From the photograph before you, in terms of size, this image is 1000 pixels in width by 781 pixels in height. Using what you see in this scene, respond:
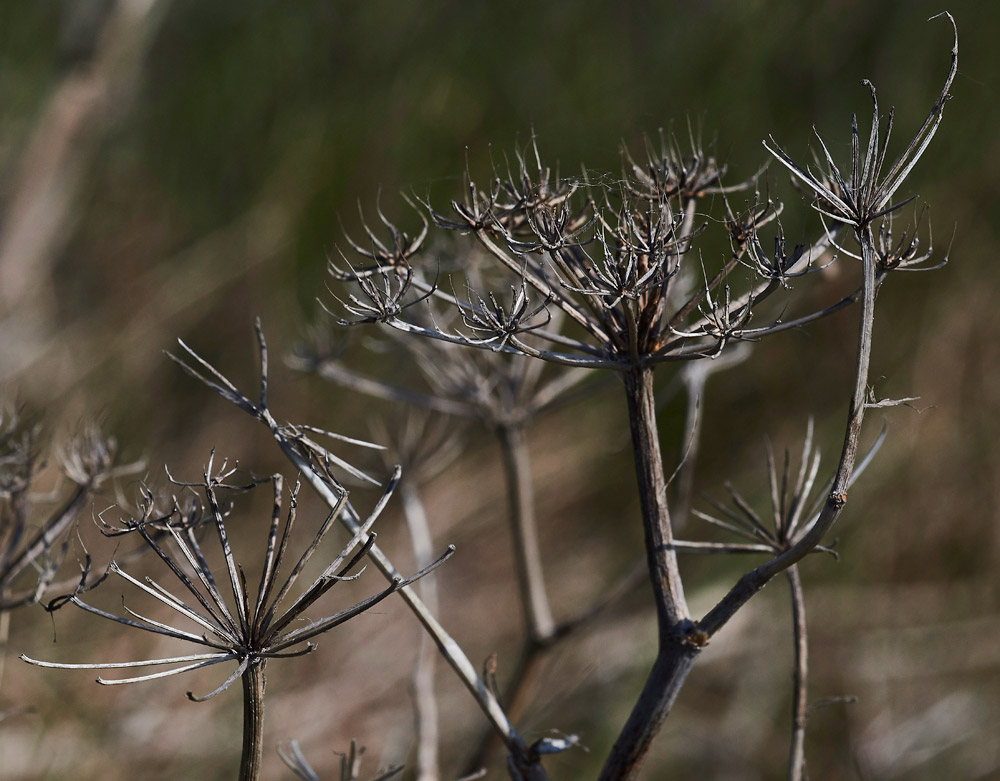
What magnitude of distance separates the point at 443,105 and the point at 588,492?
1.41m

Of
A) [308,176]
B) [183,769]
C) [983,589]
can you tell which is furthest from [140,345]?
[983,589]

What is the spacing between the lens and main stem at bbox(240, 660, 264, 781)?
0.55m

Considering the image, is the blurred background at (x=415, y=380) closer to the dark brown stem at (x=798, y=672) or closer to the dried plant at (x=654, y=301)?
the dark brown stem at (x=798, y=672)

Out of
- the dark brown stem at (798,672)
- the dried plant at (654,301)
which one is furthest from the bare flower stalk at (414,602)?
the dark brown stem at (798,672)

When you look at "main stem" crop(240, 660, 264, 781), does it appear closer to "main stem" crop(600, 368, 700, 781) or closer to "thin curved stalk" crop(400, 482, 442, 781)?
"main stem" crop(600, 368, 700, 781)

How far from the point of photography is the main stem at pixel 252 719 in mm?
549

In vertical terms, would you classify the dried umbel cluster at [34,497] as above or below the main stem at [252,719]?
above

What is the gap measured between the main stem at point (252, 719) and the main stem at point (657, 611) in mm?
225

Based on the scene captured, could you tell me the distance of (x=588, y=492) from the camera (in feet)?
10.1

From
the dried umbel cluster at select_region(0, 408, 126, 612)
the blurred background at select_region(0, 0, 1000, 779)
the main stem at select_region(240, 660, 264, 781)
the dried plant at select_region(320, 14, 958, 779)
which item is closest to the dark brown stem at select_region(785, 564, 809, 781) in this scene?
the dried plant at select_region(320, 14, 958, 779)

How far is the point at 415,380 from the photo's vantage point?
2.96m

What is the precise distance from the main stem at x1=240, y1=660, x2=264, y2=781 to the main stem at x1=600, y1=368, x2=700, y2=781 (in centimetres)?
23

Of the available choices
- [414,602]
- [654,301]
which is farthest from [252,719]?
[654,301]

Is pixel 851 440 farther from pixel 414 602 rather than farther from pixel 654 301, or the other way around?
pixel 414 602
